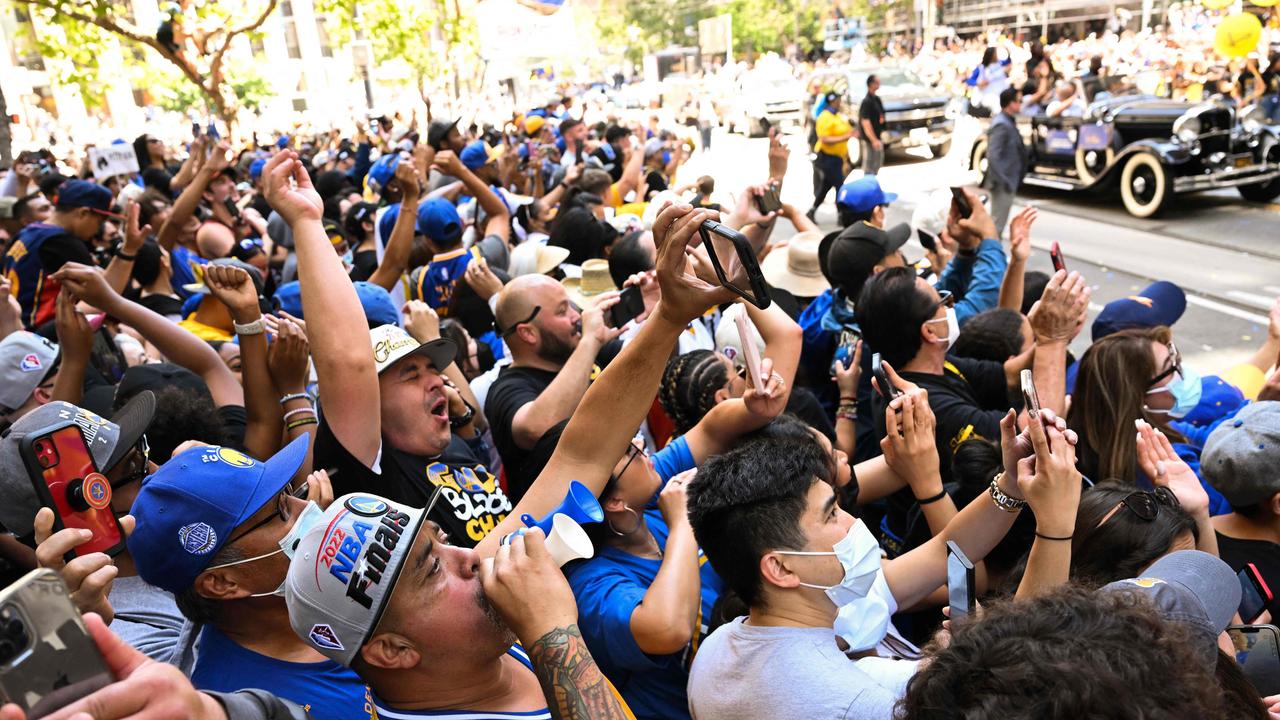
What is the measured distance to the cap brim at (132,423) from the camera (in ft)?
9.11

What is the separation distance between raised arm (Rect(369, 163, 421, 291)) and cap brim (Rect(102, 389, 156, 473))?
2.68 m

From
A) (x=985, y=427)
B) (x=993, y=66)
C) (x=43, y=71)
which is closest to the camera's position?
(x=985, y=427)

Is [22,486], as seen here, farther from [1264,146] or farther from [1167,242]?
[1264,146]

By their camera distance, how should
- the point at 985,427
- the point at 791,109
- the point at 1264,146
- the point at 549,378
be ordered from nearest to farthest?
1. the point at 985,427
2. the point at 549,378
3. the point at 1264,146
4. the point at 791,109

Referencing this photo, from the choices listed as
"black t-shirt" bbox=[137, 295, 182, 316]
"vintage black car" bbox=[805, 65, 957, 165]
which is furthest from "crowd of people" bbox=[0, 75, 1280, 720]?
"vintage black car" bbox=[805, 65, 957, 165]

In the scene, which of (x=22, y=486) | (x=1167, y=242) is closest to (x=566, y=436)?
(x=22, y=486)

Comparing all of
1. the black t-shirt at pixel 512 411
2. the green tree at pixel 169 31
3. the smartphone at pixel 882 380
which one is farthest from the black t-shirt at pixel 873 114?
the smartphone at pixel 882 380

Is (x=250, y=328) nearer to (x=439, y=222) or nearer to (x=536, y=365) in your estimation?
(x=536, y=365)

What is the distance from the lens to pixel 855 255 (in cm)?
480

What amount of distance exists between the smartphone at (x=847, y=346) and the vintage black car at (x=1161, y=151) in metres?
9.98

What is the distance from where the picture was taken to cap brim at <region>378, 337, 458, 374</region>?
132 inches

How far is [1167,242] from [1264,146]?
2488 millimetres

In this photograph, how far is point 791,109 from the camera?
2847cm

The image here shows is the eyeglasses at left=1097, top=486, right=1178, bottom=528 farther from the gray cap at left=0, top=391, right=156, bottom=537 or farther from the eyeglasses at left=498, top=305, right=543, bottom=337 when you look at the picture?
the gray cap at left=0, top=391, right=156, bottom=537
